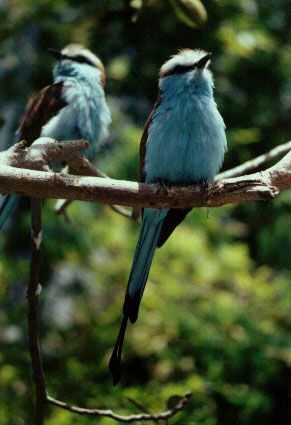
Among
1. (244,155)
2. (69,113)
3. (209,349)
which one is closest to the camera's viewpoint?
(69,113)

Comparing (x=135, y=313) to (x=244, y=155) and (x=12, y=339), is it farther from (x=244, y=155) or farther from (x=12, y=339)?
(x=244, y=155)

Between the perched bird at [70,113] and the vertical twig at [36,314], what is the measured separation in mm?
1128

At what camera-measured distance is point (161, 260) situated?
14.7ft

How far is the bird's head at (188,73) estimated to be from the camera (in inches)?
101

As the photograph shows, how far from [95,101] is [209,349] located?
A: 1.62 meters

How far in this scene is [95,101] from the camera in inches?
141

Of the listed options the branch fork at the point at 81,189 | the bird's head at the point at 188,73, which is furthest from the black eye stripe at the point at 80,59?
the branch fork at the point at 81,189

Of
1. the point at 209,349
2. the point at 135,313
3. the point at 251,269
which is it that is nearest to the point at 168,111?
the point at 135,313

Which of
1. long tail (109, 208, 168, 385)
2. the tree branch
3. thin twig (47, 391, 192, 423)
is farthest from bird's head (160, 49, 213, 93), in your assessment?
thin twig (47, 391, 192, 423)

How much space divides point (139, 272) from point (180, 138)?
55cm

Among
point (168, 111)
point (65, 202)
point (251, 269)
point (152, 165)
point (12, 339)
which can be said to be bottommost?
point (12, 339)

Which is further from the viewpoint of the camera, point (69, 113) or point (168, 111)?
point (69, 113)

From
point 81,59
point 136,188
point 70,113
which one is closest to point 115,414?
point 136,188

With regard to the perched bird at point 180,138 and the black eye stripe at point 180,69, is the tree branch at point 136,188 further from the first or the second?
the black eye stripe at point 180,69
